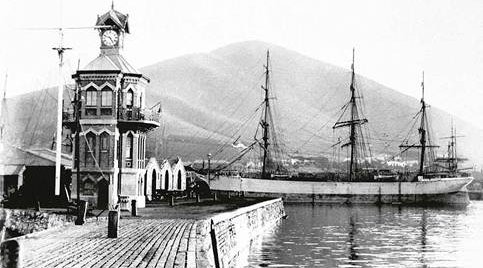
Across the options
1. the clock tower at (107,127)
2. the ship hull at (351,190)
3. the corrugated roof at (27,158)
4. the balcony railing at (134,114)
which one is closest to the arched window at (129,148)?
the clock tower at (107,127)

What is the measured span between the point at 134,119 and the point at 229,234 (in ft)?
64.2

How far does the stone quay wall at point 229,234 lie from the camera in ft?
72.2

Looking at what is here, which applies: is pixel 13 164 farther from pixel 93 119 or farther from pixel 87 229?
pixel 87 229

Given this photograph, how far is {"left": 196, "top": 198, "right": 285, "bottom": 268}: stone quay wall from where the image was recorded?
22.0 m

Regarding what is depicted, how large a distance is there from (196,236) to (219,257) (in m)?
1.94

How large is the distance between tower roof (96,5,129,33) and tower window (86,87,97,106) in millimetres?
5697

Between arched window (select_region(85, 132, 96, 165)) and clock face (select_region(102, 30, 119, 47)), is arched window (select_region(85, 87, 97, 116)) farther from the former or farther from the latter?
clock face (select_region(102, 30, 119, 47))

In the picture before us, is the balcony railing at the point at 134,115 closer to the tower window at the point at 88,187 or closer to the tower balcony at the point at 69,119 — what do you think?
the tower balcony at the point at 69,119

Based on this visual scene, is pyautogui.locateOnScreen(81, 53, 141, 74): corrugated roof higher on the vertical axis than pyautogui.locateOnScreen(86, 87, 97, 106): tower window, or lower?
higher

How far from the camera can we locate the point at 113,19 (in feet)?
161

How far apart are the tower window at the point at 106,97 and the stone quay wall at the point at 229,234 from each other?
43.7 ft

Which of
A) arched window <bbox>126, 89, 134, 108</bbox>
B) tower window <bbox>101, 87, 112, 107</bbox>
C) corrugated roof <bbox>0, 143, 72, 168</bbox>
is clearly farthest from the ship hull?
tower window <bbox>101, 87, 112, 107</bbox>

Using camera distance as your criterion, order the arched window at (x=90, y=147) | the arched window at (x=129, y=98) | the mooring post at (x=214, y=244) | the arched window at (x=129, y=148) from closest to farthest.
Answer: the mooring post at (x=214, y=244), the arched window at (x=90, y=147), the arched window at (x=129, y=98), the arched window at (x=129, y=148)

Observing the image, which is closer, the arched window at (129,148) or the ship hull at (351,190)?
the arched window at (129,148)
